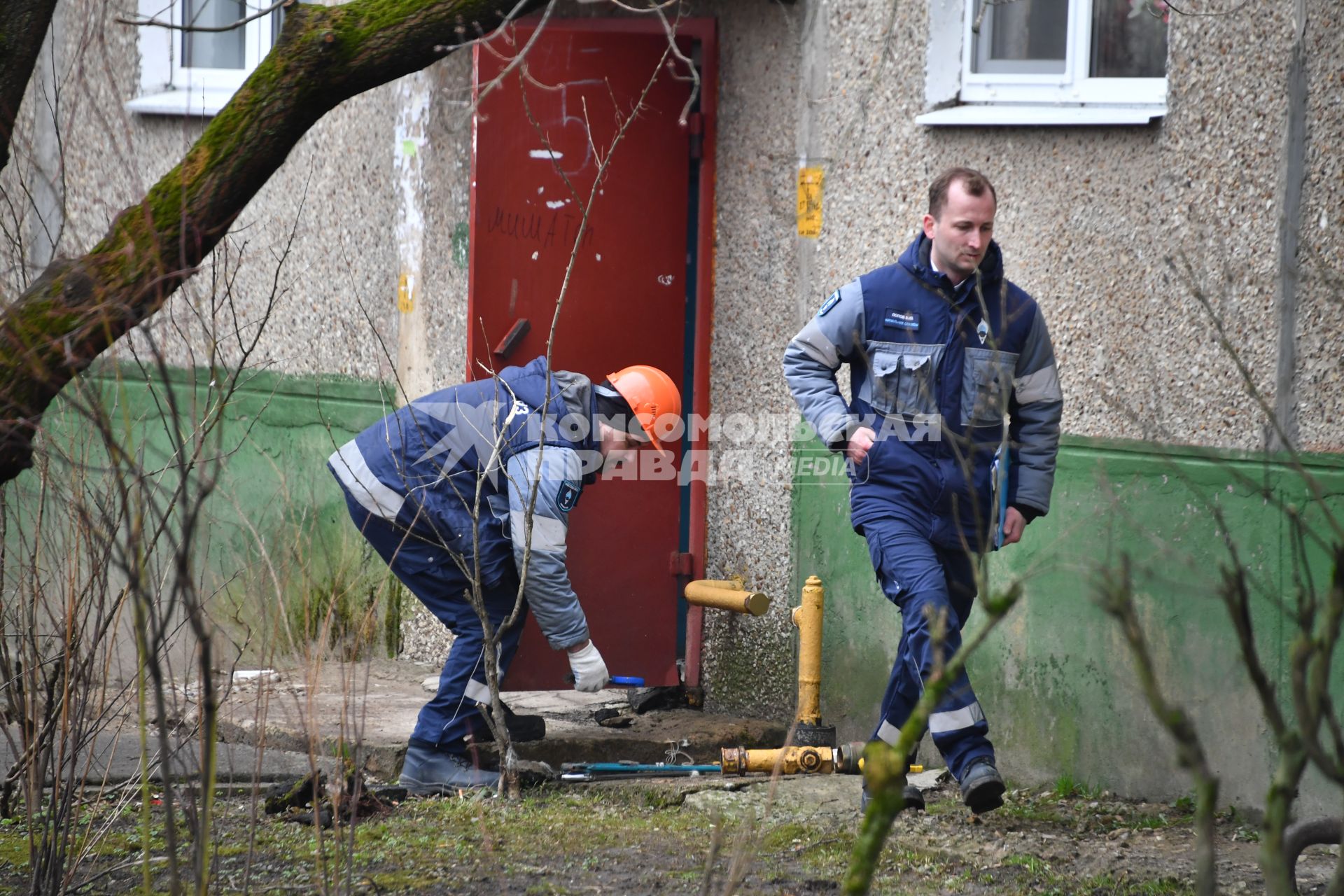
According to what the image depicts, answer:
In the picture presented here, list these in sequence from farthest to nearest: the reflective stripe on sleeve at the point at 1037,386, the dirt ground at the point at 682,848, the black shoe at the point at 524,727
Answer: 1. the black shoe at the point at 524,727
2. the reflective stripe on sleeve at the point at 1037,386
3. the dirt ground at the point at 682,848

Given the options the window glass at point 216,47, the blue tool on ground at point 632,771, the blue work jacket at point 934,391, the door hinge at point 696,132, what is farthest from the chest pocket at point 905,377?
the window glass at point 216,47

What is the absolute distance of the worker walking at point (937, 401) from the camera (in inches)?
165

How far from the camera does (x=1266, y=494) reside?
212 centimetres

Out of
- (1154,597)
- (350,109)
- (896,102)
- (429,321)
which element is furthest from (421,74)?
(1154,597)

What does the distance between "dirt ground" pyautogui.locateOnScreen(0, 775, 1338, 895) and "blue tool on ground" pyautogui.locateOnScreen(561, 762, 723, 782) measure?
0.21m

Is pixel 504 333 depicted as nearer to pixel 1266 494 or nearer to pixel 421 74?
pixel 421 74

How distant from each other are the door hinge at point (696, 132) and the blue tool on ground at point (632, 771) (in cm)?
262

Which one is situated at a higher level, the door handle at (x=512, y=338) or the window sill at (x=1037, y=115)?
the window sill at (x=1037, y=115)

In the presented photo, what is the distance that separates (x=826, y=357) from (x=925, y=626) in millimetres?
908

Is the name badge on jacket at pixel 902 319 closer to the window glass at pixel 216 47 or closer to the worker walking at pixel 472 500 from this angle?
the worker walking at pixel 472 500

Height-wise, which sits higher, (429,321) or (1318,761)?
(429,321)

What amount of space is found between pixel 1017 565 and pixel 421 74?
3560mm

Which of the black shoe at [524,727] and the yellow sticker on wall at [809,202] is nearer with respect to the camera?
the black shoe at [524,727]

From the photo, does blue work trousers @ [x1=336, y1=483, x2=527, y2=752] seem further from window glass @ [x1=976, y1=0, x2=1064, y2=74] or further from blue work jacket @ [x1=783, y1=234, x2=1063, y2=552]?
window glass @ [x1=976, y1=0, x2=1064, y2=74]
